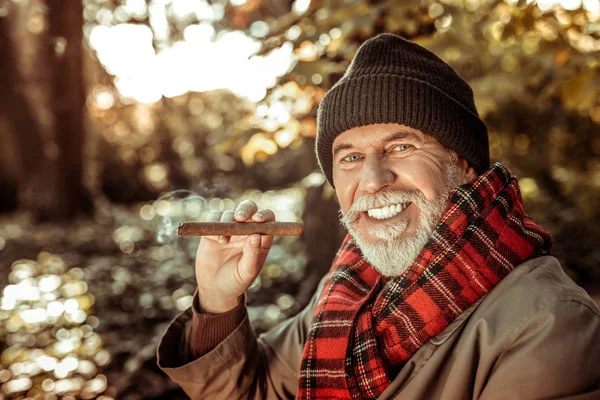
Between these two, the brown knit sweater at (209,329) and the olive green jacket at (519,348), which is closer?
the olive green jacket at (519,348)

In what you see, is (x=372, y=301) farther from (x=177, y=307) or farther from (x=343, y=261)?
(x=177, y=307)

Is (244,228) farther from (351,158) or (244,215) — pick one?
(351,158)

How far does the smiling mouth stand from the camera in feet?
7.20

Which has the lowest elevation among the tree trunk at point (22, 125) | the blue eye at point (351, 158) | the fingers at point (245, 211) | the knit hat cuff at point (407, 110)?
the tree trunk at point (22, 125)

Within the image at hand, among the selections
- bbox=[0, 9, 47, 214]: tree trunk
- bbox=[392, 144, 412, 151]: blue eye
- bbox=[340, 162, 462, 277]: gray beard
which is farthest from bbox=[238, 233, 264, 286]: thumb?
bbox=[0, 9, 47, 214]: tree trunk

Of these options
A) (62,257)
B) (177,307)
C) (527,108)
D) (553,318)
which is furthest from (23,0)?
(553,318)

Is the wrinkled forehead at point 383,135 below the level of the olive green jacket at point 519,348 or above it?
above

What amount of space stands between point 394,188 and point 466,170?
1.45 feet

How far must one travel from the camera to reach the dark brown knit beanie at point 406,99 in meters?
2.19

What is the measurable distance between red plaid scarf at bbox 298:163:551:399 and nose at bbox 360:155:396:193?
298mm

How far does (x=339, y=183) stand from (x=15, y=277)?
6.88m

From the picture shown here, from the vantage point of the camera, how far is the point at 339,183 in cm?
239

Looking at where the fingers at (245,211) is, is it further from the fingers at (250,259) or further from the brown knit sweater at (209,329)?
the brown knit sweater at (209,329)

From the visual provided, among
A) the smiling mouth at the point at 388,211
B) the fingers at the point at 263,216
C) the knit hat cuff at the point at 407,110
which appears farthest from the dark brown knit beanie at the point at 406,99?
the fingers at the point at 263,216
